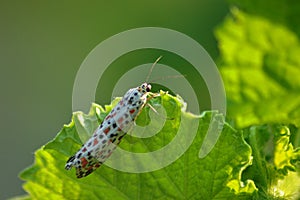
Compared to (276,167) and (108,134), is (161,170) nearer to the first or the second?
(276,167)

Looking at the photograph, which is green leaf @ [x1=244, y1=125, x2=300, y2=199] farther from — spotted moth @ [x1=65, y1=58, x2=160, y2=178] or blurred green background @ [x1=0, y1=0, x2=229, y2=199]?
blurred green background @ [x1=0, y1=0, x2=229, y2=199]

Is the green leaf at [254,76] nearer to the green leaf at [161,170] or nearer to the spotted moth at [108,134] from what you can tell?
the green leaf at [161,170]

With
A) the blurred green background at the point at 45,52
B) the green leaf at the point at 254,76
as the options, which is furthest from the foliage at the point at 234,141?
the blurred green background at the point at 45,52

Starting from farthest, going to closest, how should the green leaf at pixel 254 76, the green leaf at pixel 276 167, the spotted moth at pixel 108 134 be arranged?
the spotted moth at pixel 108 134 < the green leaf at pixel 276 167 < the green leaf at pixel 254 76

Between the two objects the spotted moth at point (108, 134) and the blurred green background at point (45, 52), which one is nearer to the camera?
the spotted moth at point (108, 134)

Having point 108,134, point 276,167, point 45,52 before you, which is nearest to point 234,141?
point 276,167

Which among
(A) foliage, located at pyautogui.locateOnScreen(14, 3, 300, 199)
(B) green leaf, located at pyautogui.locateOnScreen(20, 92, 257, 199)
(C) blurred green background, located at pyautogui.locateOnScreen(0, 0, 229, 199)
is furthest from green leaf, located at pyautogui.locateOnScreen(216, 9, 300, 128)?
(C) blurred green background, located at pyautogui.locateOnScreen(0, 0, 229, 199)

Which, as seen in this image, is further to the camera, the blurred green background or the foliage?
the blurred green background

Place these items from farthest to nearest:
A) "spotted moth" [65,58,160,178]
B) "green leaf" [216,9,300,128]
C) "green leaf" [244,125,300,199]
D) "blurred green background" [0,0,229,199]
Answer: "blurred green background" [0,0,229,199] → "spotted moth" [65,58,160,178] → "green leaf" [244,125,300,199] → "green leaf" [216,9,300,128]
